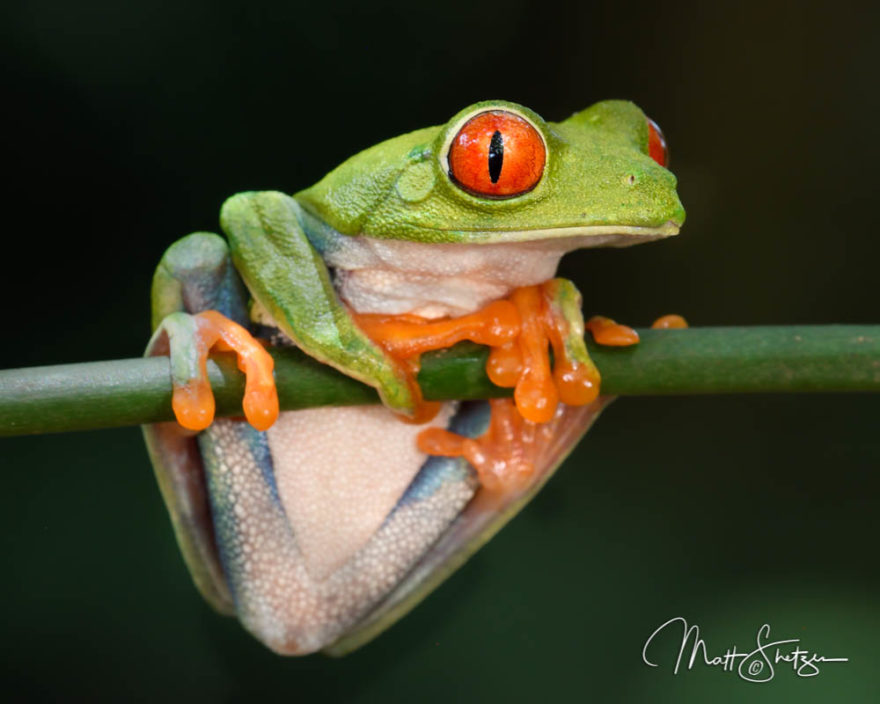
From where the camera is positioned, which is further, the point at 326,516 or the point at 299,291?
the point at 326,516

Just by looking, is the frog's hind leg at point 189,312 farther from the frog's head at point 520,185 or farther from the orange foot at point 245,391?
the frog's head at point 520,185

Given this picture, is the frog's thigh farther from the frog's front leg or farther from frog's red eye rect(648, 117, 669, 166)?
frog's red eye rect(648, 117, 669, 166)

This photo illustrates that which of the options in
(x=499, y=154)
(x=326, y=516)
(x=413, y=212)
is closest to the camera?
(x=499, y=154)

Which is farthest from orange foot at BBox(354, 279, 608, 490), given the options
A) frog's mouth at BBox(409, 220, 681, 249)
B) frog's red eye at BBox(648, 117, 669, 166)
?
frog's red eye at BBox(648, 117, 669, 166)

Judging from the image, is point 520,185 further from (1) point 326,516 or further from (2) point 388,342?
(1) point 326,516

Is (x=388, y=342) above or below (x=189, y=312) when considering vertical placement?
below

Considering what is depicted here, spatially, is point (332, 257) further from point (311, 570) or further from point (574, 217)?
point (311, 570)

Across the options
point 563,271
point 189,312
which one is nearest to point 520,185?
point 189,312

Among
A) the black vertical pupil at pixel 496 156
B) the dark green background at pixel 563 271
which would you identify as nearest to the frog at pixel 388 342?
the black vertical pupil at pixel 496 156
